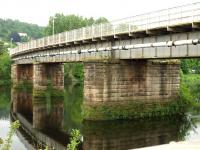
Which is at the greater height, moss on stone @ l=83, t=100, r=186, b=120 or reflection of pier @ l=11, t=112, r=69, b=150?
moss on stone @ l=83, t=100, r=186, b=120

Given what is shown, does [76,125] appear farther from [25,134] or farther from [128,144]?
[128,144]

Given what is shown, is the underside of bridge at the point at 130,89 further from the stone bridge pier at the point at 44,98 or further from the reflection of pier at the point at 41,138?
the reflection of pier at the point at 41,138

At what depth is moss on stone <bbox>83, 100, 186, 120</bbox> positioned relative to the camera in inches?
1342

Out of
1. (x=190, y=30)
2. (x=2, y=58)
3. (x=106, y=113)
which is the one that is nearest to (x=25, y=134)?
(x=106, y=113)

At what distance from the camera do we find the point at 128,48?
113 feet

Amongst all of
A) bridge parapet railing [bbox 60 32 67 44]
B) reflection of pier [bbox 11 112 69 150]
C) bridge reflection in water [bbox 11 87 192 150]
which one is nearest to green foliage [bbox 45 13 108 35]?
bridge parapet railing [bbox 60 32 67 44]

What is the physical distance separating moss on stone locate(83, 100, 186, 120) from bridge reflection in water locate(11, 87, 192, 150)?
2.30ft

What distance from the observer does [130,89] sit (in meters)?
36.0

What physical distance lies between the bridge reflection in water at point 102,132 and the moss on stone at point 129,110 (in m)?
0.70

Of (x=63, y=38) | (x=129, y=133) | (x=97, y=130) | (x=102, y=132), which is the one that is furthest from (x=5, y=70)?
(x=129, y=133)

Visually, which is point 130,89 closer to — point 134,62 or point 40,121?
point 134,62

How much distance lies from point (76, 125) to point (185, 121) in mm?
9392

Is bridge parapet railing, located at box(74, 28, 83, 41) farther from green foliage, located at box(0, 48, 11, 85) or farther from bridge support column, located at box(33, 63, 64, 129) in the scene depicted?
green foliage, located at box(0, 48, 11, 85)

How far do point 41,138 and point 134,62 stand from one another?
11.0 metres
